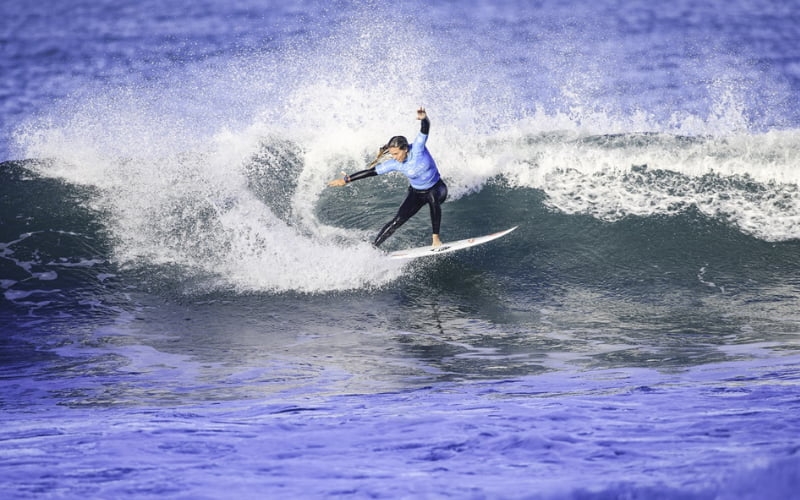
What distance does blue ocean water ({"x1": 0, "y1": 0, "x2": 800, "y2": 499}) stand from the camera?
170 inches

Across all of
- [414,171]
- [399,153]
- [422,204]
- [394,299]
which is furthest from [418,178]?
[394,299]

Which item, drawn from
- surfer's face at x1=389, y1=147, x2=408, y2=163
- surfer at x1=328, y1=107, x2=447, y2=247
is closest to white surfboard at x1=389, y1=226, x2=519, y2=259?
surfer at x1=328, y1=107, x2=447, y2=247

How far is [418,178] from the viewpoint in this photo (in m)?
9.73

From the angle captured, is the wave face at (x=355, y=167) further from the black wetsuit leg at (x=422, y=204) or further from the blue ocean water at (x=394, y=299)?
the black wetsuit leg at (x=422, y=204)

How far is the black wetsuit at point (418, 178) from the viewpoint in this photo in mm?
9602

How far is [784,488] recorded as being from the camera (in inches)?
136

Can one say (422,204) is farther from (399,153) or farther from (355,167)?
(355,167)

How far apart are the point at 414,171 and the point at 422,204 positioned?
1.41 feet

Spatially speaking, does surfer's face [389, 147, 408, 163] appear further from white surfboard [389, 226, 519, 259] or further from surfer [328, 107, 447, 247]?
white surfboard [389, 226, 519, 259]

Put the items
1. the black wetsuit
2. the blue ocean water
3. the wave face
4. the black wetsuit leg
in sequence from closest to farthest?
the blue ocean water
the black wetsuit
the black wetsuit leg
the wave face

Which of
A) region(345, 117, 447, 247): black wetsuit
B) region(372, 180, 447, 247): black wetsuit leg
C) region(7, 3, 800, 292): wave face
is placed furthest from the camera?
region(7, 3, 800, 292): wave face

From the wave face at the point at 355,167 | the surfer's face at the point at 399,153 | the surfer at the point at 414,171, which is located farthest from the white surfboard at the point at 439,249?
the surfer's face at the point at 399,153

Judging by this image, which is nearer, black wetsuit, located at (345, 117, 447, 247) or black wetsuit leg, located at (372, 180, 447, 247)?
black wetsuit, located at (345, 117, 447, 247)

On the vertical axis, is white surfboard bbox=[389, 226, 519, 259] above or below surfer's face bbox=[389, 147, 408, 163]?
below
